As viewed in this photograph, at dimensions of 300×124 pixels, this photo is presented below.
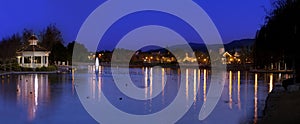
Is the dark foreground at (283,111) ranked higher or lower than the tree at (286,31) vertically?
lower

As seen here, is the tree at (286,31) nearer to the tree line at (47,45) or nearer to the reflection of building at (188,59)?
the tree line at (47,45)

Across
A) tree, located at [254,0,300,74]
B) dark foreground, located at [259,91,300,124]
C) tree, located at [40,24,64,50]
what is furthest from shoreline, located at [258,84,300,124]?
tree, located at [40,24,64,50]

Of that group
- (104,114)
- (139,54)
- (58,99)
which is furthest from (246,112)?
(139,54)

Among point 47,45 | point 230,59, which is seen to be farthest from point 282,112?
point 230,59

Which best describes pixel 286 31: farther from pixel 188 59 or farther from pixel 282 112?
pixel 188 59

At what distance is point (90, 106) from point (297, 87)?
11627 millimetres

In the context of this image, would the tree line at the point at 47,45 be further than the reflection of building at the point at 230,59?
No

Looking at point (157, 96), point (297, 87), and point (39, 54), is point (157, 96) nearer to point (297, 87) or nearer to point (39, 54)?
point (297, 87)

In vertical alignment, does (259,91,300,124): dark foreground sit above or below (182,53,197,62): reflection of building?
below

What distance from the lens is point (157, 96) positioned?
22.8 meters

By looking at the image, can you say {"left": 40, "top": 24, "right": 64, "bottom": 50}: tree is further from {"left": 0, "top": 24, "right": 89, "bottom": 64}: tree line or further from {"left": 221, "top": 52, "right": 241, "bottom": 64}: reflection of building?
{"left": 221, "top": 52, "right": 241, "bottom": 64}: reflection of building

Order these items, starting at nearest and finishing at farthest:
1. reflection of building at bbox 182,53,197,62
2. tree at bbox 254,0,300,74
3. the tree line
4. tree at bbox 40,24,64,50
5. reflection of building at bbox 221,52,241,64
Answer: tree at bbox 254,0,300,74 → the tree line → tree at bbox 40,24,64,50 → reflection of building at bbox 221,52,241,64 → reflection of building at bbox 182,53,197,62

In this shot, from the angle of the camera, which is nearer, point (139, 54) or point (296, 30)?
point (296, 30)

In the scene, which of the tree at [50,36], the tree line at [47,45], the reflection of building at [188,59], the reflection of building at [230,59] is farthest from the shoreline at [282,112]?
the reflection of building at [188,59]
